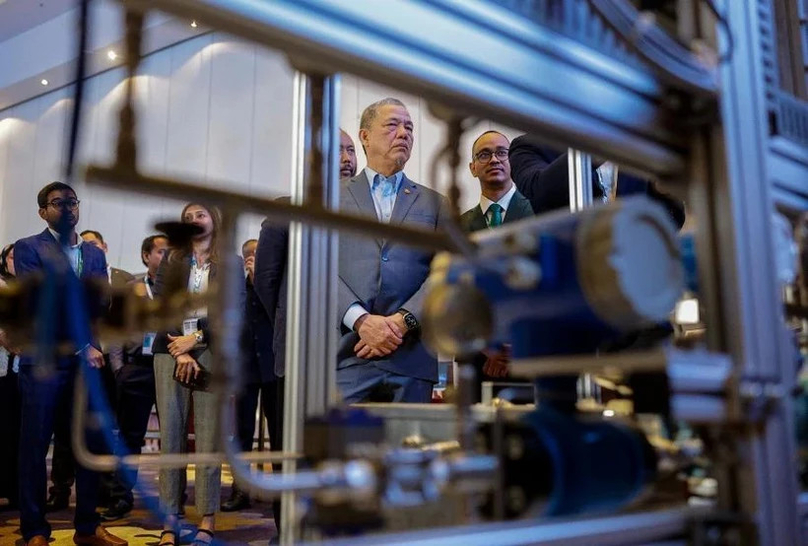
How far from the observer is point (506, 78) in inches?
23.3

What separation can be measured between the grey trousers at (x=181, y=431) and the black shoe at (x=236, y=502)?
2.49 ft

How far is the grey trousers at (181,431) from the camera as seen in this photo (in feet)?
7.48

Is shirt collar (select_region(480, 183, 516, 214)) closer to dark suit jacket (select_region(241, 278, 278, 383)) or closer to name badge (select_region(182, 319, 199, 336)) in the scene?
dark suit jacket (select_region(241, 278, 278, 383))

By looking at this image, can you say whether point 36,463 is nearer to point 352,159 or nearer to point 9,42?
point 352,159

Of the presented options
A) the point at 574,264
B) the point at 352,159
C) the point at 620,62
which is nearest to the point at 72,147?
the point at 574,264

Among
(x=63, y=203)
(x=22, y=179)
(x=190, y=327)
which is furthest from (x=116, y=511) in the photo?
(x=22, y=179)

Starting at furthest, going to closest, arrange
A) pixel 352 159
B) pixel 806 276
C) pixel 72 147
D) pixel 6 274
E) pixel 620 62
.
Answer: pixel 6 274, pixel 352 159, pixel 806 276, pixel 620 62, pixel 72 147

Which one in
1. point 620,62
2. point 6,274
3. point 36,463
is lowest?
point 36,463

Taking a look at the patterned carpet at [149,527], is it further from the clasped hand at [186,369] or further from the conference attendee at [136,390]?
the clasped hand at [186,369]

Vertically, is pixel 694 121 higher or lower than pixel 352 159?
lower

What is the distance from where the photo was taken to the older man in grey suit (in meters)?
1.64

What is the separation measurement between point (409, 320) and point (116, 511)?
6.27ft

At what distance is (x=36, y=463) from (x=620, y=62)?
2145 mm

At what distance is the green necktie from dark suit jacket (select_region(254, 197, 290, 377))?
1.69 feet
